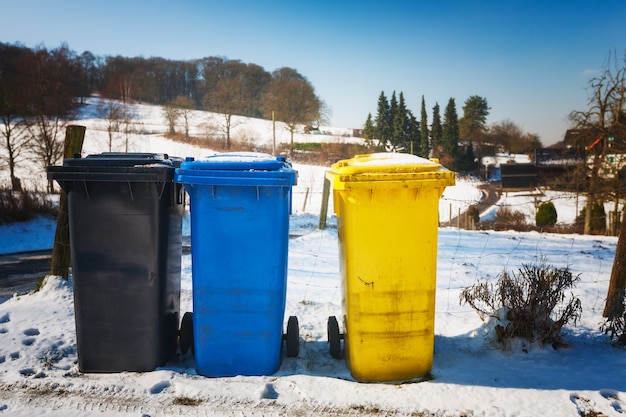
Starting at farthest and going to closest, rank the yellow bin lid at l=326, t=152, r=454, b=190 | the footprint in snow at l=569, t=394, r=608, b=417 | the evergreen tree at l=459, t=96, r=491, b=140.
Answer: the evergreen tree at l=459, t=96, r=491, b=140 → the yellow bin lid at l=326, t=152, r=454, b=190 → the footprint in snow at l=569, t=394, r=608, b=417

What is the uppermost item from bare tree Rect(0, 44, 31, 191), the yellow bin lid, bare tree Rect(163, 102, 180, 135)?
bare tree Rect(163, 102, 180, 135)

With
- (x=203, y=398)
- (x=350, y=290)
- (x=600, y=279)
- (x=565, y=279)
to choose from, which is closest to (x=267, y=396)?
(x=203, y=398)

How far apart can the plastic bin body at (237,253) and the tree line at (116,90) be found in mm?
16080

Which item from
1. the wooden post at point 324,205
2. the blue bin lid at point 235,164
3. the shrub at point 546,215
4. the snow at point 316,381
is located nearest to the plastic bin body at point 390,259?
the snow at point 316,381

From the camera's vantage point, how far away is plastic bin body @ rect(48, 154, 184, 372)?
2834mm

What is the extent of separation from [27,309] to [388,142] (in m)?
44.3

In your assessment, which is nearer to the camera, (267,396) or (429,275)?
(267,396)

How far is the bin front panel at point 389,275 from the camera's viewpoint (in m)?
2.80

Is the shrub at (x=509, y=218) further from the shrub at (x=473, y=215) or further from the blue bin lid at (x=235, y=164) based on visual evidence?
the blue bin lid at (x=235, y=164)

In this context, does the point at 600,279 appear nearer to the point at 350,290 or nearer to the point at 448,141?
the point at 350,290

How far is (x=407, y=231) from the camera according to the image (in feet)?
9.23

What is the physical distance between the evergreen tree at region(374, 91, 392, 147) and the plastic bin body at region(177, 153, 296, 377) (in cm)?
4345

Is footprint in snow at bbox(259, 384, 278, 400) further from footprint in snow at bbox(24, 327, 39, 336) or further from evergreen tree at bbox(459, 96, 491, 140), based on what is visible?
evergreen tree at bbox(459, 96, 491, 140)

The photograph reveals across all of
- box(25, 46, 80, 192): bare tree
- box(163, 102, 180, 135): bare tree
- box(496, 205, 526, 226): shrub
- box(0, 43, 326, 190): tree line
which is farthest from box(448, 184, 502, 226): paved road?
box(163, 102, 180, 135): bare tree
